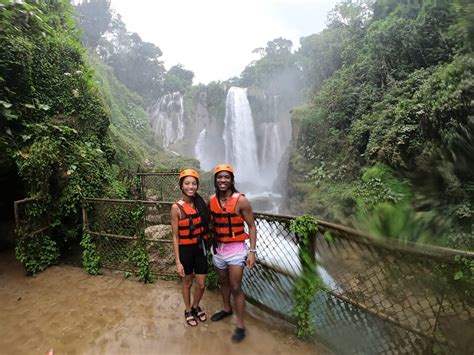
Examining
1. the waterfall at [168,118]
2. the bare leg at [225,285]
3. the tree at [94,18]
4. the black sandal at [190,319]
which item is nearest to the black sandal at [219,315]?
the bare leg at [225,285]

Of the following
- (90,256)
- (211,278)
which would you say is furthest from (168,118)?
(211,278)

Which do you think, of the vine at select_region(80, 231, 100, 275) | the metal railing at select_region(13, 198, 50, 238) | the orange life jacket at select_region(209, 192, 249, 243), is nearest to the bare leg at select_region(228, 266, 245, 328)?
the orange life jacket at select_region(209, 192, 249, 243)

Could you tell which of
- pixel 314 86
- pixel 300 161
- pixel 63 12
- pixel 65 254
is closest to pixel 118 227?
pixel 65 254

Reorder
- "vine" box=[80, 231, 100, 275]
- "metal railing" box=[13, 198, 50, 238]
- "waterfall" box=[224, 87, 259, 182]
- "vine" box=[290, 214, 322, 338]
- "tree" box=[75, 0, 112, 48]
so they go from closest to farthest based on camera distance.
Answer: "vine" box=[290, 214, 322, 338], "metal railing" box=[13, 198, 50, 238], "vine" box=[80, 231, 100, 275], "waterfall" box=[224, 87, 259, 182], "tree" box=[75, 0, 112, 48]

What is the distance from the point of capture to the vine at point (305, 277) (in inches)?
118

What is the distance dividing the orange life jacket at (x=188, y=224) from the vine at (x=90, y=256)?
269cm

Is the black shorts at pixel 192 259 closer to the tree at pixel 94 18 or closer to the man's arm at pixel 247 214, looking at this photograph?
the man's arm at pixel 247 214

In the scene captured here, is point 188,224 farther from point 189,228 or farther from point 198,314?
point 198,314

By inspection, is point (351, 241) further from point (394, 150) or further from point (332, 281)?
point (394, 150)

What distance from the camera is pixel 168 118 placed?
31906 millimetres

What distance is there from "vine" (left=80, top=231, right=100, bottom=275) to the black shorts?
2572 mm

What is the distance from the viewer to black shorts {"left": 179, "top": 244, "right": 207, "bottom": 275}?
3225 millimetres

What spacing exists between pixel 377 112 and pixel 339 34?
1069 cm

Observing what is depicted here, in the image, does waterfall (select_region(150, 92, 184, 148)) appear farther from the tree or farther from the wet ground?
the wet ground
